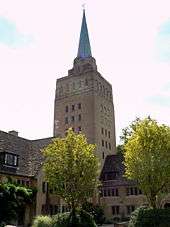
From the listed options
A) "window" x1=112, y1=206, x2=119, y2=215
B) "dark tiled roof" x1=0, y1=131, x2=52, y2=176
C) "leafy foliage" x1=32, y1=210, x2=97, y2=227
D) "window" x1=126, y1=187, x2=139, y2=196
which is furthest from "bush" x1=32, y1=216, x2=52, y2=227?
"window" x1=112, y1=206, x2=119, y2=215

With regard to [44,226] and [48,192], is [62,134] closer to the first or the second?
[48,192]

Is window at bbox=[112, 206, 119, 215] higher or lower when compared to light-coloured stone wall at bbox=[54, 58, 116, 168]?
lower

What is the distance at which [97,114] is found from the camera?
230ft

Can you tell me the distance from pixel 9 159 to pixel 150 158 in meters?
19.4

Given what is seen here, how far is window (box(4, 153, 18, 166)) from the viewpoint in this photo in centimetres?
4238

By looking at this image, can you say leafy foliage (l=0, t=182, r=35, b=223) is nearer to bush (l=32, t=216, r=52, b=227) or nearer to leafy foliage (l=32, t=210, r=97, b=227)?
bush (l=32, t=216, r=52, b=227)

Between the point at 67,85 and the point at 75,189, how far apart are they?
1870 inches

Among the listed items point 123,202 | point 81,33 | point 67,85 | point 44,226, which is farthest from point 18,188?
point 81,33

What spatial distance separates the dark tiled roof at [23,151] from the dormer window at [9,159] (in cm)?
66

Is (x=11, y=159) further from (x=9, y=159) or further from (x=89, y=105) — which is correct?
(x=89, y=105)

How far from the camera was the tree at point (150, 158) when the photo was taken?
3056cm

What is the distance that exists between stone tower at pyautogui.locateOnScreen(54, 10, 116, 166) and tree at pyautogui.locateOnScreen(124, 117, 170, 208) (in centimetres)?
3473

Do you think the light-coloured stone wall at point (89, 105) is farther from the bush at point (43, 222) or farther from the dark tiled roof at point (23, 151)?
the bush at point (43, 222)

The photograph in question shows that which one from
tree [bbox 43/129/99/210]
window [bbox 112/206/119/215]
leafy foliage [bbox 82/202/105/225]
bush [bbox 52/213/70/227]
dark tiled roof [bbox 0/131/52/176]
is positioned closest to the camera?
bush [bbox 52/213/70/227]
